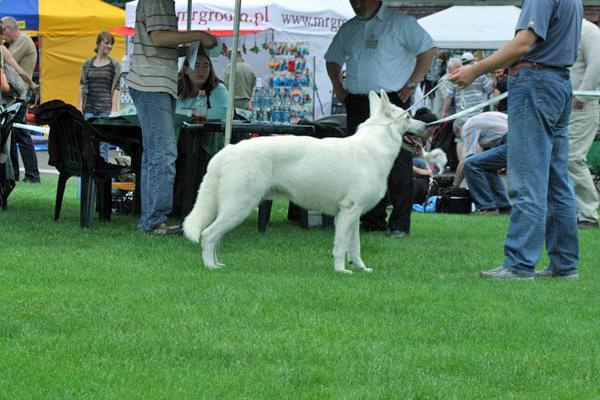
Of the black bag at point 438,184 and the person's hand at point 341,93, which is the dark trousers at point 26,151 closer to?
the black bag at point 438,184

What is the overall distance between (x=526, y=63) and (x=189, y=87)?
4.52 metres

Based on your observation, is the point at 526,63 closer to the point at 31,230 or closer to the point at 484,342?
the point at 484,342

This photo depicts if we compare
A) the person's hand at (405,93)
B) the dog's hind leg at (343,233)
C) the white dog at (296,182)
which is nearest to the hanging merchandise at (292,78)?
the person's hand at (405,93)

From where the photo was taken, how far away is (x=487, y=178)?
13.0 metres

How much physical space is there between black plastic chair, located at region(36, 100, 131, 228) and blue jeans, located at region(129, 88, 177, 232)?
0.60 m

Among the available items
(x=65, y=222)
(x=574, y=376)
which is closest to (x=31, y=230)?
(x=65, y=222)

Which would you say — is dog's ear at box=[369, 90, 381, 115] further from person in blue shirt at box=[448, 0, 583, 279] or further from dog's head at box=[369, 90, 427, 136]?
person in blue shirt at box=[448, 0, 583, 279]

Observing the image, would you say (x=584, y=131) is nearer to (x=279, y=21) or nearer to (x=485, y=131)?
(x=485, y=131)

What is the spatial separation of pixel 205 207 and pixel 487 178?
613 centimetres

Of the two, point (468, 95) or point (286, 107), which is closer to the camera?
point (468, 95)

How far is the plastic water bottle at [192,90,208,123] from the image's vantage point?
1046 cm

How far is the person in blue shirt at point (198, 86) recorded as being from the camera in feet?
35.2

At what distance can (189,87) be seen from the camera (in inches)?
428

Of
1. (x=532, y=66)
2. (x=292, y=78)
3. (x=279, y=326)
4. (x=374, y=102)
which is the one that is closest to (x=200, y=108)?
(x=374, y=102)
